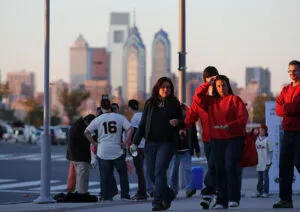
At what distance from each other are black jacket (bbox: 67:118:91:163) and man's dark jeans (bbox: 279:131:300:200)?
16.7 ft

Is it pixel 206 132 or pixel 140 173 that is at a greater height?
pixel 206 132

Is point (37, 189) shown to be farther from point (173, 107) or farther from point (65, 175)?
point (173, 107)

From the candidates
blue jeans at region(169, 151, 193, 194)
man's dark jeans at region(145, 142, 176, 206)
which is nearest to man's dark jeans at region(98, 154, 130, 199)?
blue jeans at region(169, 151, 193, 194)

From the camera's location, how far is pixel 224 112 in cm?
1462

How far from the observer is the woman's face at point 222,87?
14.6m

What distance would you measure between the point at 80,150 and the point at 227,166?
507 cm

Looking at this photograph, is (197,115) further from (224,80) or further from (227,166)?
(227,166)

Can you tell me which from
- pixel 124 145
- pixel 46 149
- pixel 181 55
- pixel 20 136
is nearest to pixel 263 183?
pixel 181 55

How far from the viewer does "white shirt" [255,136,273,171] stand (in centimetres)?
2095

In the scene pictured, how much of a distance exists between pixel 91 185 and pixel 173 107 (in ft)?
38.4

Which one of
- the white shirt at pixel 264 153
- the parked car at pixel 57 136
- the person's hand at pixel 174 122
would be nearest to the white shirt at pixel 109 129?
the person's hand at pixel 174 122

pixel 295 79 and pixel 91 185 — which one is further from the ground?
pixel 295 79

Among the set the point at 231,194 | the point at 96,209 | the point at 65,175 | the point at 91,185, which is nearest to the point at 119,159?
the point at 96,209

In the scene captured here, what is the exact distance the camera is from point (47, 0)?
748 inches
